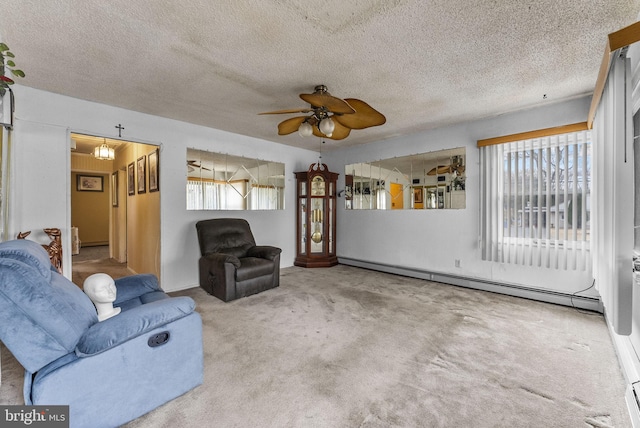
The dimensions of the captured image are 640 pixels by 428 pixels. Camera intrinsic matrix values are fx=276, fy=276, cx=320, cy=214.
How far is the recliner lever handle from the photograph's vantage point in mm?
1571

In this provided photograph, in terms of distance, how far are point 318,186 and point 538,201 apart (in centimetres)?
348

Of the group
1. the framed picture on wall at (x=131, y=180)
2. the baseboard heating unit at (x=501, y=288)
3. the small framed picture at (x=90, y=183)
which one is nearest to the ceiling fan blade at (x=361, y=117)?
the baseboard heating unit at (x=501, y=288)

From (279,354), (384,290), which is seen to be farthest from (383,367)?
(384,290)

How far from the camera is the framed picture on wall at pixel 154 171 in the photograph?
3980 millimetres

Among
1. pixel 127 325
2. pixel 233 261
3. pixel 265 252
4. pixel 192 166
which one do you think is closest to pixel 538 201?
pixel 265 252

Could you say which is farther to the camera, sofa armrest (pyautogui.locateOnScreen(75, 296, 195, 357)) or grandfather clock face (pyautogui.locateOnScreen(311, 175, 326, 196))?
grandfather clock face (pyautogui.locateOnScreen(311, 175, 326, 196))

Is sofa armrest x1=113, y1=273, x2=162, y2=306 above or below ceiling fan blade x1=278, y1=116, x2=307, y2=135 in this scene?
below

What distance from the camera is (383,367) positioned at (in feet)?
6.65

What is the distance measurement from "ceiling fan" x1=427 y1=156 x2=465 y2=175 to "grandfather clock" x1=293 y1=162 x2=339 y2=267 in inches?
79.0

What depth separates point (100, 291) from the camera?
5.54 ft

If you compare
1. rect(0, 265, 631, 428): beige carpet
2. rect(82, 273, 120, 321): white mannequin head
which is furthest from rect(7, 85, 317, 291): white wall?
rect(82, 273, 120, 321): white mannequin head

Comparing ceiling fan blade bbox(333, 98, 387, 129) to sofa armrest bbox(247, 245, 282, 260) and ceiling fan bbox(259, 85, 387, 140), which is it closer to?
ceiling fan bbox(259, 85, 387, 140)

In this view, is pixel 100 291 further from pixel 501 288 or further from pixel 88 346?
pixel 501 288

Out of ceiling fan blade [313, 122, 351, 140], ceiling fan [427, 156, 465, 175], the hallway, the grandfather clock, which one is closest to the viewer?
ceiling fan blade [313, 122, 351, 140]
